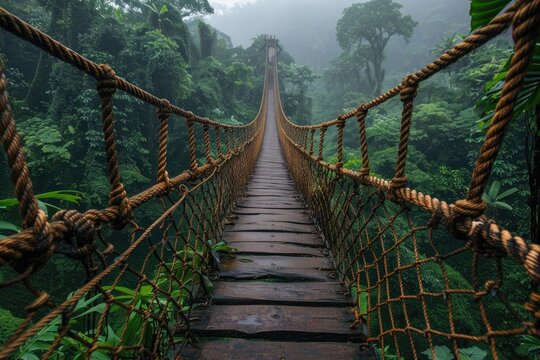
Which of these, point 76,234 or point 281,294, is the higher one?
point 76,234

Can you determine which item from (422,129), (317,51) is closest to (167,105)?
(422,129)

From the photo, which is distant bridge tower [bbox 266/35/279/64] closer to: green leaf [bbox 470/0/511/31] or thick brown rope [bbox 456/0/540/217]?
green leaf [bbox 470/0/511/31]

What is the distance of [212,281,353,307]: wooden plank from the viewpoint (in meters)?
1.45

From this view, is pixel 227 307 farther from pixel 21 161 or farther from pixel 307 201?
pixel 307 201

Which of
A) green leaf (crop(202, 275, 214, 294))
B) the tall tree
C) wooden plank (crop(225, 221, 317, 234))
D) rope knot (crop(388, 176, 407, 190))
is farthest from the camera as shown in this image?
the tall tree

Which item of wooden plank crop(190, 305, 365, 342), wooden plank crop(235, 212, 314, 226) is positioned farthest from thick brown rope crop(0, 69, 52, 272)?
wooden plank crop(235, 212, 314, 226)

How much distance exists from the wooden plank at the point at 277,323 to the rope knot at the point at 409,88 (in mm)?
963

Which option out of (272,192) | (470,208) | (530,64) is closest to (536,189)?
(530,64)

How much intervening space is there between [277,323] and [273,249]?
74 centimetres

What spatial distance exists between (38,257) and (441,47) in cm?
1640

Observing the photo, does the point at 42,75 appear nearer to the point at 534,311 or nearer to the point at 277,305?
the point at 277,305

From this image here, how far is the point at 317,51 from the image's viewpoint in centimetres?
3844

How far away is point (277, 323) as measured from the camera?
1.30 meters

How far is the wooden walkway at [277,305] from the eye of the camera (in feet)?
3.87
